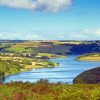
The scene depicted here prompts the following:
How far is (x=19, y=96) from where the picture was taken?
1753 cm

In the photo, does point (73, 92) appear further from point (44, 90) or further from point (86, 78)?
point (86, 78)

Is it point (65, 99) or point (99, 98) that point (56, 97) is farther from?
point (99, 98)

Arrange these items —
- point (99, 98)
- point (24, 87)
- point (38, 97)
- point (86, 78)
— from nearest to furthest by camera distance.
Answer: point (99, 98), point (38, 97), point (24, 87), point (86, 78)

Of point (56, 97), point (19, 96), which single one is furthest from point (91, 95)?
point (19, 96)

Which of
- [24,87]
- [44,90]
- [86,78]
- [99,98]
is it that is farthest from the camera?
[86,78]

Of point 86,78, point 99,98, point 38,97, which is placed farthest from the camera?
point 86,78

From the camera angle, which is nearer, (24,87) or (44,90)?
(44,90)

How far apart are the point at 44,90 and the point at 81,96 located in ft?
13.2

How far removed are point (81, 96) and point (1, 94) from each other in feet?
12.5

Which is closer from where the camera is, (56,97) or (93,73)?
(56,97)

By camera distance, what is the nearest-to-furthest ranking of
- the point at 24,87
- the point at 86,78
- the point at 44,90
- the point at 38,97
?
the point at 38,97, the point at 44,90, the point at 24,87, the point at 86,78

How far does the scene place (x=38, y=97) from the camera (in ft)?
58.5

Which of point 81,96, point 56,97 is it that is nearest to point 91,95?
point 81,96

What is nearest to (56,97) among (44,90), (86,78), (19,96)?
(19,96)
